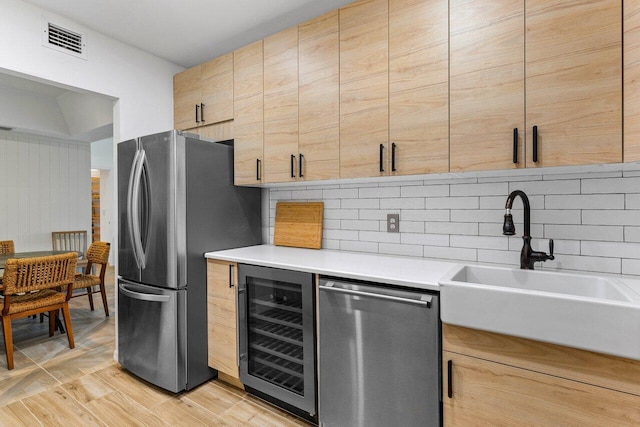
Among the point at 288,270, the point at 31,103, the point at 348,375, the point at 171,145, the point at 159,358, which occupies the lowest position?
the point at 159,358

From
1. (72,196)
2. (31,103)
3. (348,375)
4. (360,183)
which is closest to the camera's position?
(348,375)

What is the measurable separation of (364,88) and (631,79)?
1.15 metres

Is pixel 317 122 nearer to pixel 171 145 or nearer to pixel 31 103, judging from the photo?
pixel 171 145

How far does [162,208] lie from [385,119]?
1524 millimetres

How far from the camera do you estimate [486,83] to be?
1535 mm

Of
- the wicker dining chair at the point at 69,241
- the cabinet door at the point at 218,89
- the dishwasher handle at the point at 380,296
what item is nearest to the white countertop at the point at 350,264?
the dishwasher handle at the point at 380,296

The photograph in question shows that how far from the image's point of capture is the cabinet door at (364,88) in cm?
183

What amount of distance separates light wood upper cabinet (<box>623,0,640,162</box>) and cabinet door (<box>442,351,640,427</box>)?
883 mm

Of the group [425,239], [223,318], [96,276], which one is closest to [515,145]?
[425,239]

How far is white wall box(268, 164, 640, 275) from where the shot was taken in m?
1.56

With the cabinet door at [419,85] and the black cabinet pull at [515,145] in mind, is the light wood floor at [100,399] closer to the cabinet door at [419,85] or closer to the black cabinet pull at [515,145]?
the cabinet door at [419,85]

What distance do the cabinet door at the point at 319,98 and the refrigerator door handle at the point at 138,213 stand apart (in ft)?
3.71

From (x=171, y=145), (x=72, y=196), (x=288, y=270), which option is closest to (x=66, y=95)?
(x=72, y=196)

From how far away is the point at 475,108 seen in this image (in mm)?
1568
